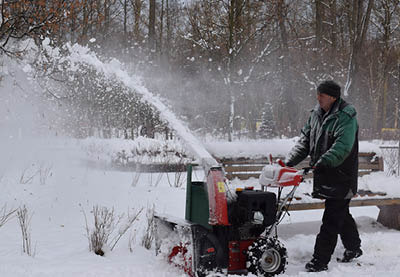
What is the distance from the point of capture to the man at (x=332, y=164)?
3.95m

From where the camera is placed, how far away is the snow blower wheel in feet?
11.7

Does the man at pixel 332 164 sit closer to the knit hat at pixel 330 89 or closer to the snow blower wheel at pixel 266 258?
the knit hat at pixel 330 89

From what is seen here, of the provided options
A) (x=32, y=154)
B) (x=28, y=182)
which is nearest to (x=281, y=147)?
(x=28, y=182)

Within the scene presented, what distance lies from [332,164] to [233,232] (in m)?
1.04

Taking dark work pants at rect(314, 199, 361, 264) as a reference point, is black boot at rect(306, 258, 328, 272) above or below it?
below

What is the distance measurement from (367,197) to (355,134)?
1470 mm

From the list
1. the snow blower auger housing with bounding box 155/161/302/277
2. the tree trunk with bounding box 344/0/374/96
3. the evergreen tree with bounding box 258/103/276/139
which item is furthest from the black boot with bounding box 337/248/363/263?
the evergreen tree with bounding box 258/103/276/139

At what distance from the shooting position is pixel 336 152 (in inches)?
154

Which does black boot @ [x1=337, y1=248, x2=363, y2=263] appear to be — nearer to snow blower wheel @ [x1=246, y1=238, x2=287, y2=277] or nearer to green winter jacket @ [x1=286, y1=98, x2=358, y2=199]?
green winter jacket @ [x1=286, y1=98, x2=358, y2=199]

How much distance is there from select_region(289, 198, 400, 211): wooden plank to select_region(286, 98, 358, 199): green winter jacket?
703 mm

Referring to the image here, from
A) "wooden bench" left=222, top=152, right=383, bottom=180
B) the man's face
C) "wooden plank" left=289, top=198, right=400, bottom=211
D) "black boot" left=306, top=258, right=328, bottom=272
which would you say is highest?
the man's face

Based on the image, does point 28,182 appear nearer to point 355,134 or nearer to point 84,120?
point 355,134

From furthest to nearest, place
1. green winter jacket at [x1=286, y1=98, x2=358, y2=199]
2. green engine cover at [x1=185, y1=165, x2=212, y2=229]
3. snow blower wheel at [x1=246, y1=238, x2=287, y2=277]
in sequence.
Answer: green winter jacket at [x1=286, y1=98, x2=358, y2=199]
green engine cover at [x1=185, y1=165, x2=212, y2=229]
snow blower wheel at [x1=246, y1=238, x2=287, y2=277]

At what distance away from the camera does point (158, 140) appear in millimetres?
12734
